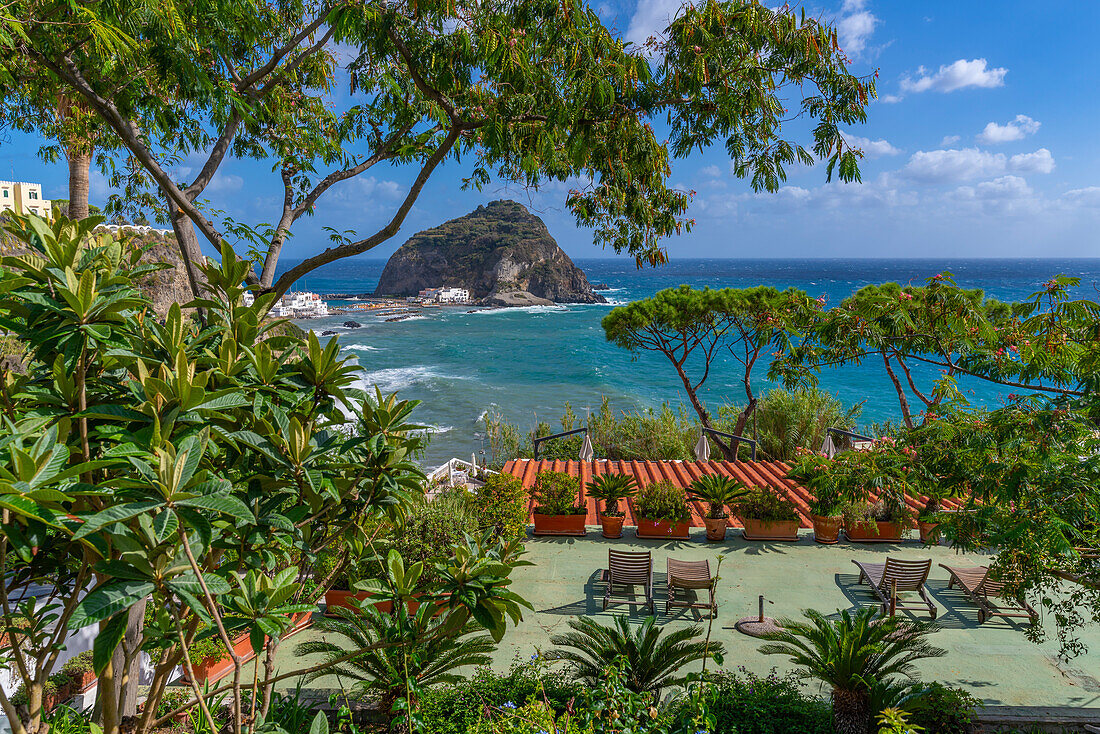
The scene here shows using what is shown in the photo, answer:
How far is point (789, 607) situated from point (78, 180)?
10.3 metres

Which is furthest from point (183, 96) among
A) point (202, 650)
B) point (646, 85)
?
point (202, 650)

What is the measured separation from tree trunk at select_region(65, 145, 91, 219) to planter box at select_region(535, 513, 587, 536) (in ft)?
24.3

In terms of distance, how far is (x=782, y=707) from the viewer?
467 centimetres

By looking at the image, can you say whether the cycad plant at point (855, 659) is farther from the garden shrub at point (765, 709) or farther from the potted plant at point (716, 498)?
the potted plant at point (716, 498)

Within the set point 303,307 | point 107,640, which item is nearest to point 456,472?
point 107,640

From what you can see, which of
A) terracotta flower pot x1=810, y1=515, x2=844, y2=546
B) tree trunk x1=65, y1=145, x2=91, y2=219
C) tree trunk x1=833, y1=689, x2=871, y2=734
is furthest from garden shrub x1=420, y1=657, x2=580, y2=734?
tree trunk x1=65, y1=145, x2=91, y2=219

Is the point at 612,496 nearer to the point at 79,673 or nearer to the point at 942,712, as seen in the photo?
the point at 942,712

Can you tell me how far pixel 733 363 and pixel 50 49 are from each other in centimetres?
5758

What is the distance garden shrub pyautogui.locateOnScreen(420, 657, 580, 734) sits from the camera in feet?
14.0

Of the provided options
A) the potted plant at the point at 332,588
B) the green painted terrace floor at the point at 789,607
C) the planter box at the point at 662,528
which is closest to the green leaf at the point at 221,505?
the potted plant at the point at 332,588

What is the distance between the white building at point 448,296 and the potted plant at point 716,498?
95.1 metres

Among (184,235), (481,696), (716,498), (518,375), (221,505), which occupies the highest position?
(184,235)

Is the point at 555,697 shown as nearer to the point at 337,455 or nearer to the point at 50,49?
the point at 337,455

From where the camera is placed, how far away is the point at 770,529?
8977 millimetres
